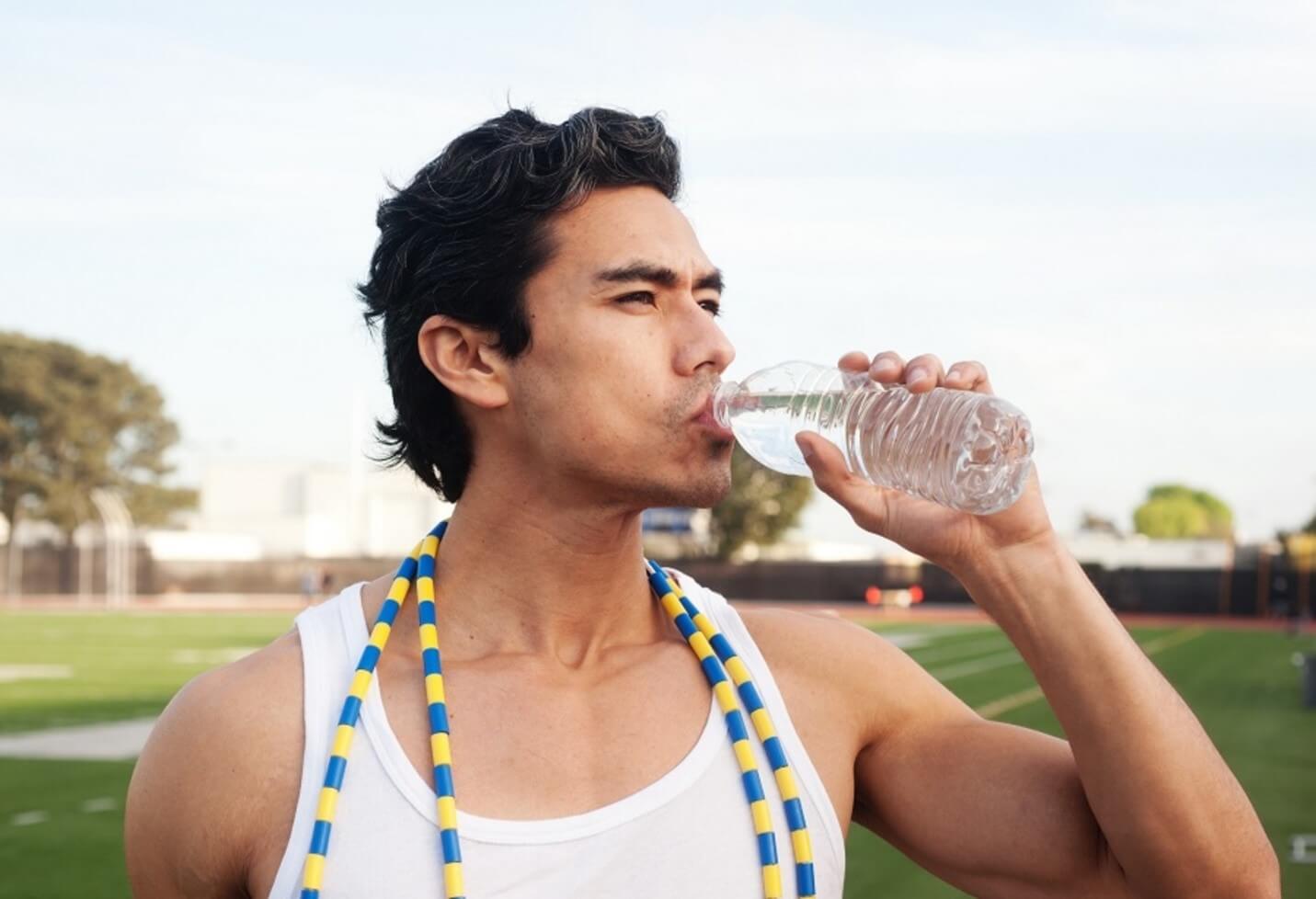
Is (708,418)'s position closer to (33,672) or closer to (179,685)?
(179,685)

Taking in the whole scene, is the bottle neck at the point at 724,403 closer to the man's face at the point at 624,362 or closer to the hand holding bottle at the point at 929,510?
the man's face at the point at 624,362

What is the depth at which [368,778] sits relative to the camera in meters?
2.24

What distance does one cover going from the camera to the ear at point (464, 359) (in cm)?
259

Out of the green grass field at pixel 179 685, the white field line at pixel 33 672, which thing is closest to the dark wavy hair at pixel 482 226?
the green grass field at pixel 179 685

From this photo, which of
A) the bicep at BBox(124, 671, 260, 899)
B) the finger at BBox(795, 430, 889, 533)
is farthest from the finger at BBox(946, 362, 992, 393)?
the bicep at BBox(124, 671, 260, 899)

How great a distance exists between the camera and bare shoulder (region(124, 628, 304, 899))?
225cm

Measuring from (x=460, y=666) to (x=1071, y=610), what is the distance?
0.93 m

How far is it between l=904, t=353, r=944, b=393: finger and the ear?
72cm

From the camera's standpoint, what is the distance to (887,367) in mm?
2156

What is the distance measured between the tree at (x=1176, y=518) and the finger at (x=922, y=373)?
14506 centimetres

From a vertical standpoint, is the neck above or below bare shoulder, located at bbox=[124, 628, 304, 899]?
above

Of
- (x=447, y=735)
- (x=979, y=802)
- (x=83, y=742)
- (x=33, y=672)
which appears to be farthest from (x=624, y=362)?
(x=33, y=672)

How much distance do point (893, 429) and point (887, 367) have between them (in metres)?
0.29

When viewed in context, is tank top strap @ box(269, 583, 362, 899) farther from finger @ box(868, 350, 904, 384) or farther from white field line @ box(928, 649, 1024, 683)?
white field line @ box(928, 649, 1024, 683)
